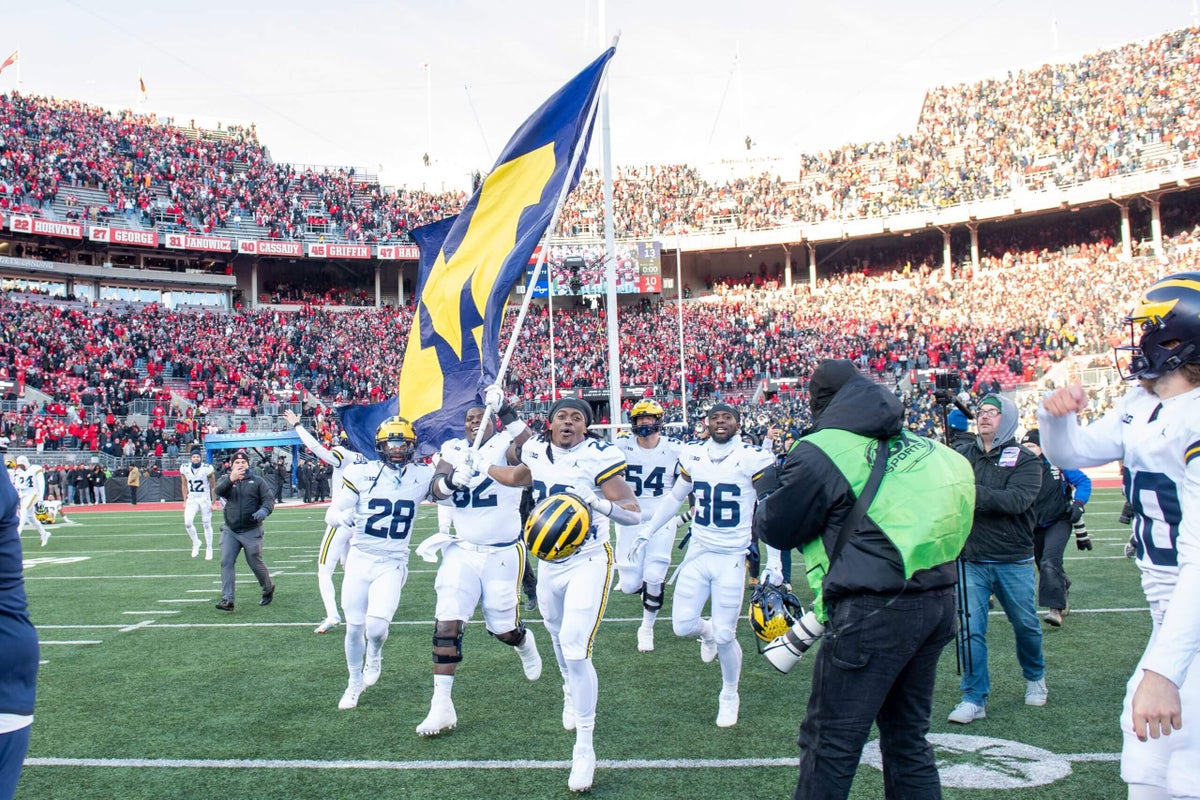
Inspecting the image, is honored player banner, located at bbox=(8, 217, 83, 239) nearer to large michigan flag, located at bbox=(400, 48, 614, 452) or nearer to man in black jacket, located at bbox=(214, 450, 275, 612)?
man in black jacket, located at bbox=(214, 450, 275, 612)

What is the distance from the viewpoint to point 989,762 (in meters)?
4.86

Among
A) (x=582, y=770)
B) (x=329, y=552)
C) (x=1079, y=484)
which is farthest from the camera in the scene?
(x=329, y=552)

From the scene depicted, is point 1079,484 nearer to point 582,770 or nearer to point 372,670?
point 582,770

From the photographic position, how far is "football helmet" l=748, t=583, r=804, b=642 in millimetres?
4234

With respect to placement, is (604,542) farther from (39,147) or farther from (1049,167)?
(39,147)

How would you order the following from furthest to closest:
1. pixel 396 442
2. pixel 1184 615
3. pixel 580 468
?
pixel 396 442
pixel 580 468
pixel 1184 615

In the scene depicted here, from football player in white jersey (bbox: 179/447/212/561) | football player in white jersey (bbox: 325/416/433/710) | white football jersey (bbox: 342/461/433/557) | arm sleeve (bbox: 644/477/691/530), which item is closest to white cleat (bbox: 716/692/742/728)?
arm sleeve (bbox: 644/477/691/530)

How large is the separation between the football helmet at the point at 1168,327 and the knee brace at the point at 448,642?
14.2 ft

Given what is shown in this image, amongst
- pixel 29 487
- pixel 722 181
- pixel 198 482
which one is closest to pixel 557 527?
pixel 198 482

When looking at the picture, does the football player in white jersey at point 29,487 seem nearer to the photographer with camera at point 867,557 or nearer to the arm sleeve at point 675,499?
the arm sleeve at point 675,499

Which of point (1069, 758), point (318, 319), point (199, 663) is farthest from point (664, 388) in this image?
point (1069, 758)

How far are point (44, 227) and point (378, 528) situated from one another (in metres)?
38.8

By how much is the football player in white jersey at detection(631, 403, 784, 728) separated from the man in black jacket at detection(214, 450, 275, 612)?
5918 millimetres

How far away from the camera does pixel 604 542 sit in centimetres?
574
